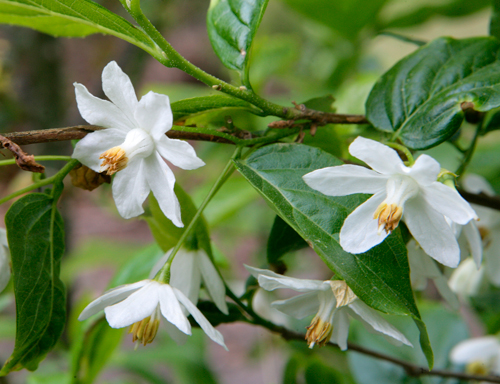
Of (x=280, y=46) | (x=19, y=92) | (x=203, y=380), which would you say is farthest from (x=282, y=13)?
(x=203, y=380)

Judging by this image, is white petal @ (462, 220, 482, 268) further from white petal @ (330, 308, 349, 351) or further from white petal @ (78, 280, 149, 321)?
white petal @ (78, 280, 149, 321)

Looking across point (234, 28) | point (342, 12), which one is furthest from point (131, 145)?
point (342, 12)

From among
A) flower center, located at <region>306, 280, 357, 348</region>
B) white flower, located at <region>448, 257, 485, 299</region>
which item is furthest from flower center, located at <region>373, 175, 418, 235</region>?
white flower, located at <region>448, 257, 485, 299</region>

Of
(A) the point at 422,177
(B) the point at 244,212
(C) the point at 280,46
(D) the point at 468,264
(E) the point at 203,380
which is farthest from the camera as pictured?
(B) the point at 244,212

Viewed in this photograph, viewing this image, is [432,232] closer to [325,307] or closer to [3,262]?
[325,307]

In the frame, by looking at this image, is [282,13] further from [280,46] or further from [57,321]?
[57,321]
